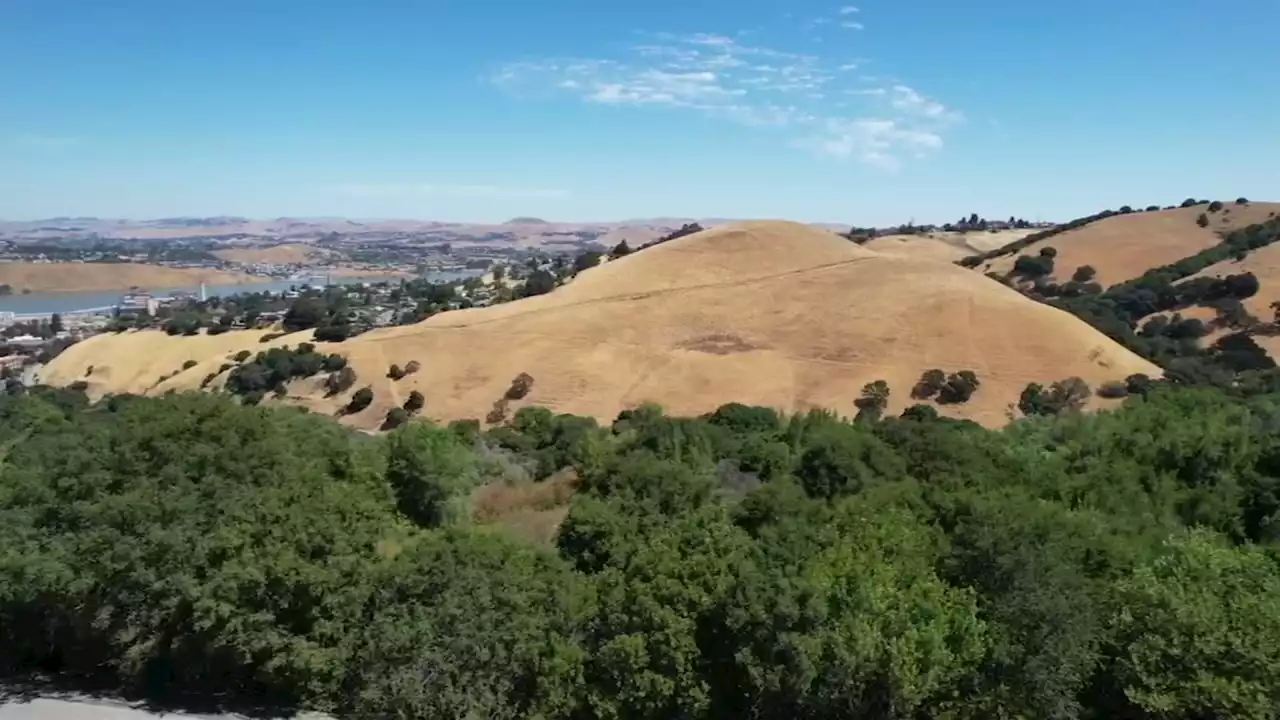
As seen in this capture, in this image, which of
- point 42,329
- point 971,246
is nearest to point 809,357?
point 971,246

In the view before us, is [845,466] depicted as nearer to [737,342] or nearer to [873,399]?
[873,399]

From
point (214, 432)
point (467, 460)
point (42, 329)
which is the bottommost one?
point (42, 329)

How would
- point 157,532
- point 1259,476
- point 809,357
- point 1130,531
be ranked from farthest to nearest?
point 809,357, point 1259,476, point 1130,531, point 157,532

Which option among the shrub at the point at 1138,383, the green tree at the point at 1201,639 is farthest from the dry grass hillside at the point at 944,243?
the green tree at the point at 1201,639

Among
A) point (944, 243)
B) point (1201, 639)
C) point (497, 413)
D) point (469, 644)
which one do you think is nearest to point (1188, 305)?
point (944, 243)

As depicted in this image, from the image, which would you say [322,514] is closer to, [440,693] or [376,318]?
[440,693]

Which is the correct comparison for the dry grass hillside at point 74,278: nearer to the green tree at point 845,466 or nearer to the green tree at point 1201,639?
the green tree at point 845,466
